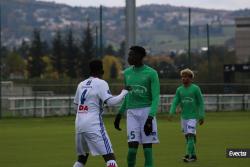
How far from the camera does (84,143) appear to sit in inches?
509

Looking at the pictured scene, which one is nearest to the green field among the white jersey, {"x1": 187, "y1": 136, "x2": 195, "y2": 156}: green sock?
{"x1": 187, "y1": 136, "x2": 195, "y2": 156}: green sock

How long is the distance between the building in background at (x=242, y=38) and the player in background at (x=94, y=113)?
295ft

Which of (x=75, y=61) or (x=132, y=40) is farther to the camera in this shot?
(x=75, y=61)

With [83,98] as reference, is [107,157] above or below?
below

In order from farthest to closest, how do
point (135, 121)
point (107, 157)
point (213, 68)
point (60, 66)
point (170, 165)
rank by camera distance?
point (60, 66)
point (213, 68)
point (170, 165)
point (135, 121)
point (107, 157)

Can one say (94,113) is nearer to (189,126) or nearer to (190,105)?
(189,126)

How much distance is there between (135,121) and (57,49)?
3819 inches

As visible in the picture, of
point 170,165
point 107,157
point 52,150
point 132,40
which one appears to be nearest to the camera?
point 107,157

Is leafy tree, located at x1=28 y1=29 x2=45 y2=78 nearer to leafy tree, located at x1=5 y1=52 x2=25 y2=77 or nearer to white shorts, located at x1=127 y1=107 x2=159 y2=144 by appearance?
leafy tree, located at x1=5 y1=52 x2=25 y2=77

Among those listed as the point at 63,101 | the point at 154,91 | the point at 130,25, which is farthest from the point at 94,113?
the point at 63,101

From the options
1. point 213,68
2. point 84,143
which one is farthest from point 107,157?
point 213,68

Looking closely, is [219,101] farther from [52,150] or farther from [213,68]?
[52,150]

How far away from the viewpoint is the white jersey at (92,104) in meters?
12.7

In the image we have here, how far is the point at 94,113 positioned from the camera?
12.8 meters
